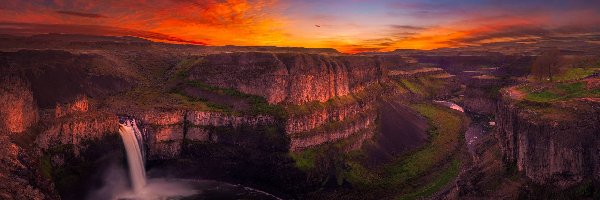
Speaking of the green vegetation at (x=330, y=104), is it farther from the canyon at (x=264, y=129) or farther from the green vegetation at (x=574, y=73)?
the green vegetation at (x=574, y=73)

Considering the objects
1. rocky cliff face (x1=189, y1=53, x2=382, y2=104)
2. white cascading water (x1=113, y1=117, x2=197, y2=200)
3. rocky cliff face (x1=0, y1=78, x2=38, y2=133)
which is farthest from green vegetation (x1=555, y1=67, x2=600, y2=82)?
rocky cliff face (x1=0, y1=78, x2=38, y2=133)

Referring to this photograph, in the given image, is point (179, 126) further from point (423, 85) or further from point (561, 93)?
point (423, 85)

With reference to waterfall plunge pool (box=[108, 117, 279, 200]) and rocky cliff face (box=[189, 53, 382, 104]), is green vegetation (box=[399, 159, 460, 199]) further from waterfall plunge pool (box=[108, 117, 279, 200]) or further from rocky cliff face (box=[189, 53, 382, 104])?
rocky cliff face (box=[189, 53, 382, 104])

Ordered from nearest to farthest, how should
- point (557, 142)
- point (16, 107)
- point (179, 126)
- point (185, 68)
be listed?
point (557, 142) → point (16, 107) → point (179, 126) → point (185, 68)

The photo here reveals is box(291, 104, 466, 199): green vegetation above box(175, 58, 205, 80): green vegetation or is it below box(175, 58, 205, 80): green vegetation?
below

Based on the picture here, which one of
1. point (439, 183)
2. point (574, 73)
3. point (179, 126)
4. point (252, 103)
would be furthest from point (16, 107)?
point (574, 73)

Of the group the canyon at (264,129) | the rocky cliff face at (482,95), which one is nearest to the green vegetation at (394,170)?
the canyon at (264,129)
